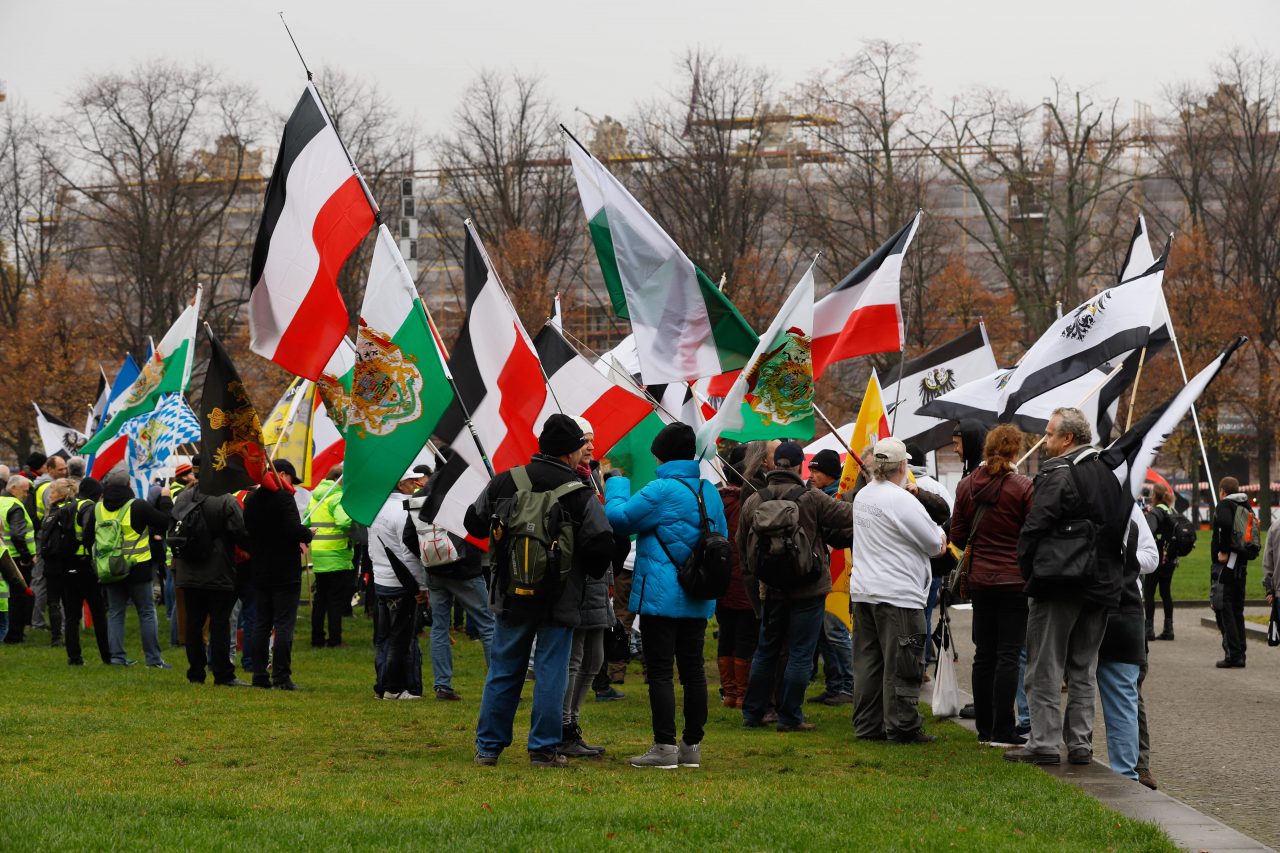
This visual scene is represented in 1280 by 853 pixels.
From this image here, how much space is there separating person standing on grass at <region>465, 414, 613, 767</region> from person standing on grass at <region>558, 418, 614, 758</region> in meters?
0.26

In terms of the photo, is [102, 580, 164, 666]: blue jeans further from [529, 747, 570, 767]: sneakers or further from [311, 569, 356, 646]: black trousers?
[529, 747, 570, 767]: sneakers

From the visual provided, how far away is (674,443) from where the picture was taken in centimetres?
930

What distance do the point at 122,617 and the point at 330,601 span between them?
304 cm

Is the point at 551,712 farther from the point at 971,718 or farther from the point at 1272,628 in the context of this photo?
the point at 1272,628

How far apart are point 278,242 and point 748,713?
4.57 metres

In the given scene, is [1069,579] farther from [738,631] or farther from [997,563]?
[738,631]

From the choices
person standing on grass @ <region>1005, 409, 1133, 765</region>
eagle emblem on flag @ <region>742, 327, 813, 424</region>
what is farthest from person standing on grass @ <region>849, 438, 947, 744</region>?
person standing on grass @ <region>1005, 409, 1133, 765</region>

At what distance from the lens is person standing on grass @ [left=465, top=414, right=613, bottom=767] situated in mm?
8641

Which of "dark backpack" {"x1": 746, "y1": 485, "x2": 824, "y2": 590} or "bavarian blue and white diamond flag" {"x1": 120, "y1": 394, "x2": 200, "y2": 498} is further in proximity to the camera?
"bavarian blue and white diamond flag" {"x1": 120, "y1": 394, "x2": 200, "y2": 498}

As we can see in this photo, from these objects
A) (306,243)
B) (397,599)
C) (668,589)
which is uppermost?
(306,243)

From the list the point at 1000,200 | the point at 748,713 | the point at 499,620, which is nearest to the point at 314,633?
the point at 748,713

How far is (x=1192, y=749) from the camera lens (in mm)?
11008

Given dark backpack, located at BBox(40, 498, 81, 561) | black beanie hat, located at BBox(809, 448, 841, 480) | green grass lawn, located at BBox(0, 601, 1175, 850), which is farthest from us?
dark backpack, located at BBox(40, 498, 81, 561)

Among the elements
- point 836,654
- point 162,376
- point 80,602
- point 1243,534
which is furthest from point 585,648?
point 162,376
